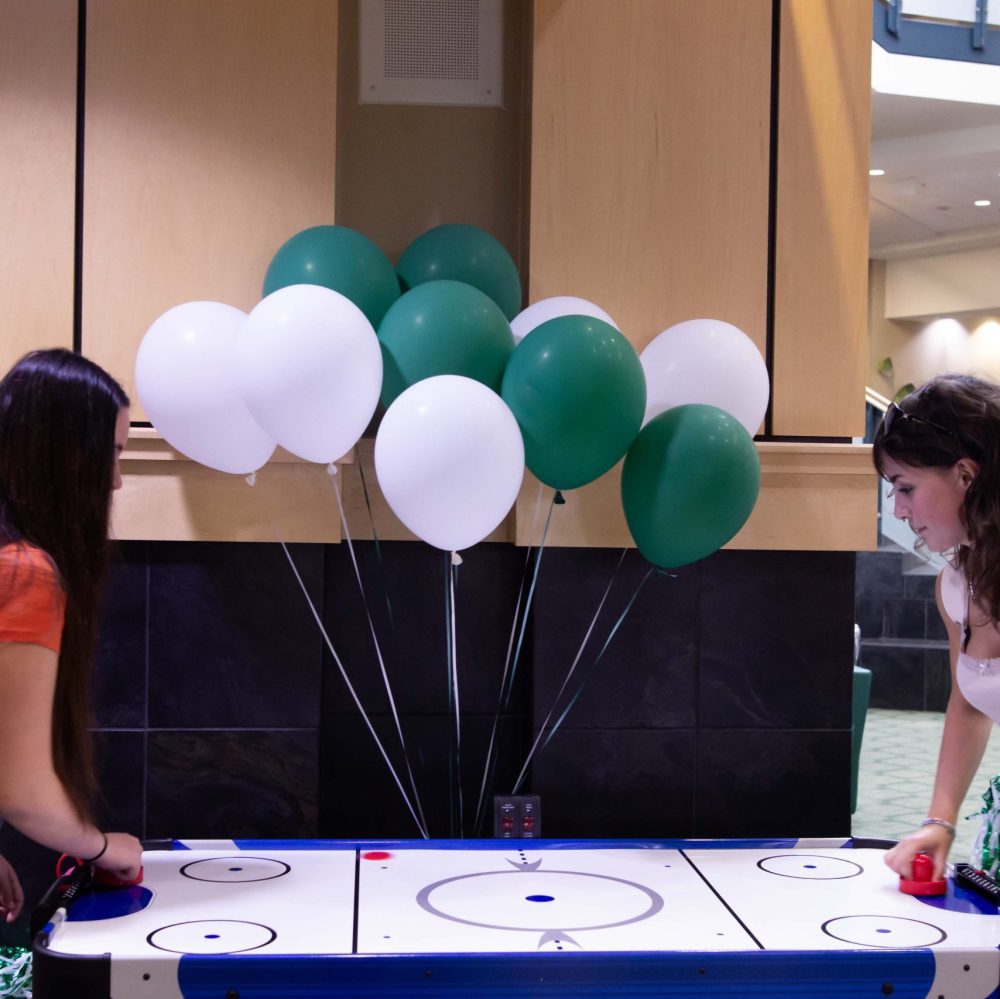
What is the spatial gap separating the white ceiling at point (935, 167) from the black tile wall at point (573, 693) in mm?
5591

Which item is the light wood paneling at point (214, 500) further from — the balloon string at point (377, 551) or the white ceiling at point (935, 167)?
the white ceiling at point (935, 167)

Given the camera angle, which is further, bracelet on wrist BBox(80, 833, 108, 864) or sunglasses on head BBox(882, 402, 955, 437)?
sunglasses on head BBox(882, 402, 955, 437)

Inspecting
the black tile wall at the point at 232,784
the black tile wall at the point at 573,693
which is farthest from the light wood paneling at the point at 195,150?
the black tile wall at the point at 232,784

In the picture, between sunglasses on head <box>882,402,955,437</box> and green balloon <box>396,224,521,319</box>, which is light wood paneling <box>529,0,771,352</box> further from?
sunglasses on head <box>882,402,955,437</box>

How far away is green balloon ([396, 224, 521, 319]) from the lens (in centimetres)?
253

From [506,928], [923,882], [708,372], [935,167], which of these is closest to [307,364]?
[708,372]

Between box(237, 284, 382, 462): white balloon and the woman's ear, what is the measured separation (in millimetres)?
1039

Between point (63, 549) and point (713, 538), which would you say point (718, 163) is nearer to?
point (713, 538)

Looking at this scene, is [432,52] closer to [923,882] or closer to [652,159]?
[652,159]

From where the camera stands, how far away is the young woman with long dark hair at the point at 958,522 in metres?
1.95

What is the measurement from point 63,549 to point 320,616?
1070 mm

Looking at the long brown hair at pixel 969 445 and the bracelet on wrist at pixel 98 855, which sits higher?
the long brown hair at pixel 969 445

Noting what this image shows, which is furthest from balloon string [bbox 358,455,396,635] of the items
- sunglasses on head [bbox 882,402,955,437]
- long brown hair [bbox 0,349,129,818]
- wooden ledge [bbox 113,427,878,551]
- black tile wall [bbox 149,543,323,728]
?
sunglasses on head [bbox 882,402,955,437]

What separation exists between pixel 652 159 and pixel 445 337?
35.0 inches
